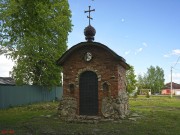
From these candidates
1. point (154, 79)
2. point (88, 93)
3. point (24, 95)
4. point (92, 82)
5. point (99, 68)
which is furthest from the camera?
point (154, 79)

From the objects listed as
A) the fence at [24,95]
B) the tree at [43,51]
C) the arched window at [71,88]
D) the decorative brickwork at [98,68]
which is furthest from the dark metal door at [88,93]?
the tree at [43,51]

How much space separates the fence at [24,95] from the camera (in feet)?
89.1

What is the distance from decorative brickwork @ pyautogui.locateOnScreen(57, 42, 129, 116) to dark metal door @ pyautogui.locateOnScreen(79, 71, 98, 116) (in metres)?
0.19

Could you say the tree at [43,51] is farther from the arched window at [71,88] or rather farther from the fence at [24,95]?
the arched window at [71,88]

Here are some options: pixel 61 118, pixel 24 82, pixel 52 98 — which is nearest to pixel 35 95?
pixel 24 82

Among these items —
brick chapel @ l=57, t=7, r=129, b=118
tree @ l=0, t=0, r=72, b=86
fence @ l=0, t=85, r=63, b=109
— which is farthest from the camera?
tree @ l=0, t=0, r=72, b=86

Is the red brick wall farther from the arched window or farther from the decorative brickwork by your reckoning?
the arched window

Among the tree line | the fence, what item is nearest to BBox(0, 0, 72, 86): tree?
the fence

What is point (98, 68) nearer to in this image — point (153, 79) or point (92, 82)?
point (92, 82)

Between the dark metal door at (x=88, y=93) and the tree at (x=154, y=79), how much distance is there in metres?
92.9

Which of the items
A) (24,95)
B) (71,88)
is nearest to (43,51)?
(24,95)

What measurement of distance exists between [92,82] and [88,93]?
729mm

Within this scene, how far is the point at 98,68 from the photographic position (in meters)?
17.6

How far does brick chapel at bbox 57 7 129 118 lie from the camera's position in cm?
1734
